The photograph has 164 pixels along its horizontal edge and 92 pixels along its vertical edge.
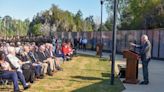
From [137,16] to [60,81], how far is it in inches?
2363

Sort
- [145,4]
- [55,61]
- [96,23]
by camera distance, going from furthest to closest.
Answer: [96,23] → [145,4] → [55,61]

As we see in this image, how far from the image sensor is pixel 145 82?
58.5ft

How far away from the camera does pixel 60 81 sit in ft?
57.8

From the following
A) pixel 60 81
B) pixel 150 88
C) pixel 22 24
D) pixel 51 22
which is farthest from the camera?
pixel 22 24

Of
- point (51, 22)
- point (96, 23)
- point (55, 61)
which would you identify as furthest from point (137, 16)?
point (55, 61)

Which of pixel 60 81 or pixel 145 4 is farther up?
pixel 145 4

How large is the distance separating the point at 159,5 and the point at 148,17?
237cm

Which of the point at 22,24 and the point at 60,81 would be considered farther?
the point at 22,24

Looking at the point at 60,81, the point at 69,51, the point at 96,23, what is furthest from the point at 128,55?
the point at 96,23

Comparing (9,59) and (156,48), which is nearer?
(9,59)

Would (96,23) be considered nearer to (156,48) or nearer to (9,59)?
(156,48)

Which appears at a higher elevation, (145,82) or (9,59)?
(9,59)

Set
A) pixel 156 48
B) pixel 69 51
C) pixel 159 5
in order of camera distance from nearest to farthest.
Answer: pixel 69 51 → pixel 156 48 → pixel 159 5

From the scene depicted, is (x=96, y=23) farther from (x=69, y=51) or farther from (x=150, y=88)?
(x=150, y=88)
